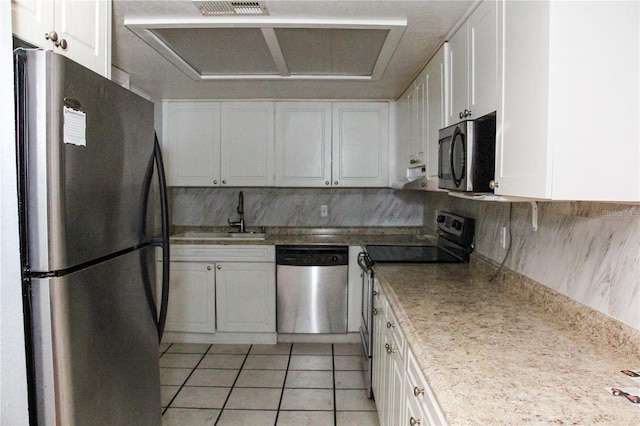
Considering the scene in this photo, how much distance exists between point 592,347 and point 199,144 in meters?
3.43

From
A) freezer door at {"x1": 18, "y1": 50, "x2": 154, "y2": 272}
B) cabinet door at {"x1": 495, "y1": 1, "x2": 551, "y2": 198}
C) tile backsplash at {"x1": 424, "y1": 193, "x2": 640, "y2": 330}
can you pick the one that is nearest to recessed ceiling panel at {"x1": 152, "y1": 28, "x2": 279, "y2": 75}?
freezer door at {"x1": 18, "y1": 50, "x2": 154, "y2": 272}

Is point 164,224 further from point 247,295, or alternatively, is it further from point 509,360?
point 247,295

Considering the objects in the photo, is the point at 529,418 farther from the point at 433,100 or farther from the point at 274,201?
the point at 274,201

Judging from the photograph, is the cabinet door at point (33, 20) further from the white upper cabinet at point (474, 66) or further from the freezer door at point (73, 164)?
the white upper cabinet at point (474, 66)

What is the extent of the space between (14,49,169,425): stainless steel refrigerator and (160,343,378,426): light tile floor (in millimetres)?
1036

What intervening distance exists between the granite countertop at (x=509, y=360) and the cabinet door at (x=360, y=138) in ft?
6.86

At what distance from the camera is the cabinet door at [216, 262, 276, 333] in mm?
3625

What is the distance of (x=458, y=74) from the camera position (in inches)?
80.8

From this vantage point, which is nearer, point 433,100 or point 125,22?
point 125,22

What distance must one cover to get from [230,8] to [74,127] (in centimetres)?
101

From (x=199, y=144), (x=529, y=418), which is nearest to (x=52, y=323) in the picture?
(x=529, y=418)

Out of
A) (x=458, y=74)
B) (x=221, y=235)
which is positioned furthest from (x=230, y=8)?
(x=221, y=235)

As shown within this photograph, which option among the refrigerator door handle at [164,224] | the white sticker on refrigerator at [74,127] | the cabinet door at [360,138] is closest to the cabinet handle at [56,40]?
the white sticker on refrigerator at [74,127]

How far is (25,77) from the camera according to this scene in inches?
44.0
